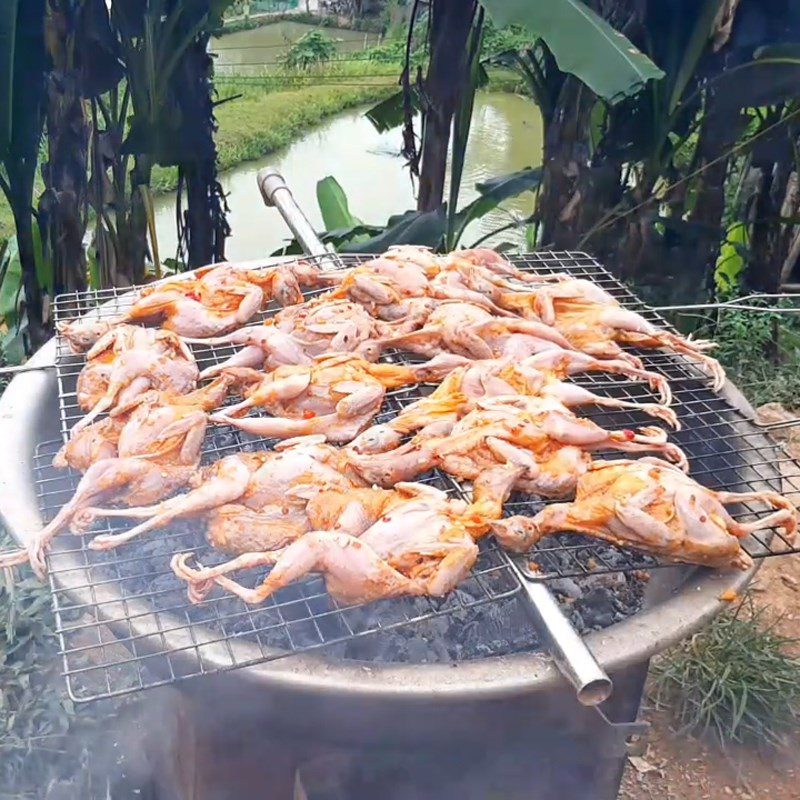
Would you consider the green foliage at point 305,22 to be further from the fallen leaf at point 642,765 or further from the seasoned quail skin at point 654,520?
the seasoned quail skin at point 654,520

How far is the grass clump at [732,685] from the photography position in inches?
136

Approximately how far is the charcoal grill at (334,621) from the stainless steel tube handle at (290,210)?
1.31 meters

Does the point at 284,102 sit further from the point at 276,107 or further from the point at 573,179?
the point at 573,179

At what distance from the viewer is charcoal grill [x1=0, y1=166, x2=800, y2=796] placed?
5.75 feet

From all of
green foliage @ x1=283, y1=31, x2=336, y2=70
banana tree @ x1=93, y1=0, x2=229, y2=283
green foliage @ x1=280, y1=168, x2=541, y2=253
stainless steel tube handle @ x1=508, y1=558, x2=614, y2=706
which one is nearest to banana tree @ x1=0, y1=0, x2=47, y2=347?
banana tree @ x1=93, y1=0, x2=229, y2=283

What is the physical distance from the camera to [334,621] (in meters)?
2.11

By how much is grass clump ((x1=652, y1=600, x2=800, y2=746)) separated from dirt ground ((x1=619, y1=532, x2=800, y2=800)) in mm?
57

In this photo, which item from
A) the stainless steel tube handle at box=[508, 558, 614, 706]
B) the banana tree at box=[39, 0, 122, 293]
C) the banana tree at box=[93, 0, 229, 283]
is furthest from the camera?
the banana tree at box=[93, 0, 229, 283]

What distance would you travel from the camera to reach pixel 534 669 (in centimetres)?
179

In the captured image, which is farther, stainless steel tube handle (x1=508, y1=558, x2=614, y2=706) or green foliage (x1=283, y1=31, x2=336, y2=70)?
green foliage (x1=283, y1=31, x2=336, y2=70)

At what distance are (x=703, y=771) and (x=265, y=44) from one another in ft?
58.5

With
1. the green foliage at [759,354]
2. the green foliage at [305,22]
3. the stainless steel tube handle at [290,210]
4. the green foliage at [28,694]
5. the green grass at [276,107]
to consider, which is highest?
the green foliage at [305,22]

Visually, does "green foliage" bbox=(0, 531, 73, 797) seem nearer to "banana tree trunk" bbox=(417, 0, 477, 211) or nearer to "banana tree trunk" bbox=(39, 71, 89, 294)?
"banana tree trunk" bbox=(39, 71, 89, 294)

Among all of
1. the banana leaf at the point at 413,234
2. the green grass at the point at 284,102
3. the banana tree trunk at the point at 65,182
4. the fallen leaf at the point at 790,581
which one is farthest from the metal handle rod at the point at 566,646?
the green grass at the point at 284,102
